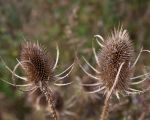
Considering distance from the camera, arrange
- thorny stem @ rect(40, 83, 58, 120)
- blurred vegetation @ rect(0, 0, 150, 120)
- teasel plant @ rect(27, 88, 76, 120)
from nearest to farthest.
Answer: thorny stem @ rect(40, 83, 58, 120) → teasel plant @ rect(27, 88, 76, 120) → blurred vegetation @ rect(0, 0, 150, 120)

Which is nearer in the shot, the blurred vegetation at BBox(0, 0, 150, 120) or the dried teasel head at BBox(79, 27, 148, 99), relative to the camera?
the dried teasel head at BBox(79, 27, 148, 99)

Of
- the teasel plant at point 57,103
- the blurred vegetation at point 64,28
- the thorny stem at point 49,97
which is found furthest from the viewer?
the blurred vegetation at point 64,28

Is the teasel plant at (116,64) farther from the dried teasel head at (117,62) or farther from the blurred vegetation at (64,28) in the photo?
the blurred vegetation at (64,28)

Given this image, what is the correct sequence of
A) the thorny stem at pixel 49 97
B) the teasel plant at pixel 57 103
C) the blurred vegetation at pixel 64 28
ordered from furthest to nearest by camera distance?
the blurred vegetation at pixel 64 28, the teasel plant at pixel 57 103, the thorny stem at pixel 49 97

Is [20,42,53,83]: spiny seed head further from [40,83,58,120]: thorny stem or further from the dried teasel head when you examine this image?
the dried teasel head

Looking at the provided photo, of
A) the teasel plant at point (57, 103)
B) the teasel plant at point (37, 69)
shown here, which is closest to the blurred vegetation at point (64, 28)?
the teasel plant at point (57, 103)

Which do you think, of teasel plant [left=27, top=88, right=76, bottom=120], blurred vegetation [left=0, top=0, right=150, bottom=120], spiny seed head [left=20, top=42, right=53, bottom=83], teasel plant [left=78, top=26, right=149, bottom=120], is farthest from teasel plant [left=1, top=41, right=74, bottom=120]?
blurred vegetation [left=0, top=0, right=150, bottom=120]
